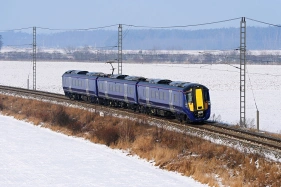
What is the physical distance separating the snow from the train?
17.4ft

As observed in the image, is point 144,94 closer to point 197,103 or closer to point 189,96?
point 189,96

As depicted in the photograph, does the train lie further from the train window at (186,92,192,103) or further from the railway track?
the railway track

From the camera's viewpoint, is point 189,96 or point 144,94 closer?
point 189,96

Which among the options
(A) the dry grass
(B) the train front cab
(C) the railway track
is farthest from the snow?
(B) the train front cab

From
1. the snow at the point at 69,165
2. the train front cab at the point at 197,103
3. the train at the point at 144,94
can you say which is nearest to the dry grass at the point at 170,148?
the snow at the point at 69,165

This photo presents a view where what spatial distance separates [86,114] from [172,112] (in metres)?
9.08

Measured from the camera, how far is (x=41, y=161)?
1375 inches

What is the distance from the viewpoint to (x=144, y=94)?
43375mm

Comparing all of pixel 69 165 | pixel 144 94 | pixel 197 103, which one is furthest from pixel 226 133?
pixel 144 94

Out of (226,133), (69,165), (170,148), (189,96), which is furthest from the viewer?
(189,96)

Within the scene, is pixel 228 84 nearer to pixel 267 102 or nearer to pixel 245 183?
pixel 267 102

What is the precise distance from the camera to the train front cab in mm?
37344

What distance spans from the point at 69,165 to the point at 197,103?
9748 mm

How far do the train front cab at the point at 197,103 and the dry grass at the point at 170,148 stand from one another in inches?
99.2
